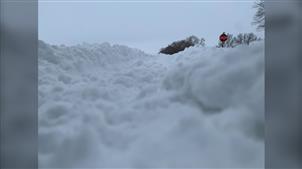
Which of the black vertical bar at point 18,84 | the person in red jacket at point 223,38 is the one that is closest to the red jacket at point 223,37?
the person in red jacket at point 223,38

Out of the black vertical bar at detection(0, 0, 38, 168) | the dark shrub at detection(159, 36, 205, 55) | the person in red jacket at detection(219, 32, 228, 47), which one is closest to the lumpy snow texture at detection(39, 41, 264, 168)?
the black vertical bar at detection(0, 0, 38, 168)

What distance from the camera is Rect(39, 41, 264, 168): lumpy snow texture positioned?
1.42 m

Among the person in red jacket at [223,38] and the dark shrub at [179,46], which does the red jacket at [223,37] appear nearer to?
the person in red jacket at [223,38]

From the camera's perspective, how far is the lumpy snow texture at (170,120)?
142 centimetres

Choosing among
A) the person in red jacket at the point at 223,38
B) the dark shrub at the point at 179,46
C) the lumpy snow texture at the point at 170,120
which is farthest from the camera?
the dark shrub at the point at 179,46

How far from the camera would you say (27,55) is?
4.29 ft

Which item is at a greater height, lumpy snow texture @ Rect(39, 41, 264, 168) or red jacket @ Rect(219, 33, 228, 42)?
red jacket @ Rect(219, 33, 228, 42)

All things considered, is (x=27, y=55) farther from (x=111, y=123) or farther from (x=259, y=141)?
(x=259, y=141)

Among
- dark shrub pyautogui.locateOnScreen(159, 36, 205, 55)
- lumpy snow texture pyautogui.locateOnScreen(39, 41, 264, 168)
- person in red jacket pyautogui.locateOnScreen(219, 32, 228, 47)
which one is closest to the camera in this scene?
lumpy snow texture pyautogui.locateOnScreen(39, 41, 264, 168)

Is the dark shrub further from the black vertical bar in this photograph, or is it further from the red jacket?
the black vertical bar

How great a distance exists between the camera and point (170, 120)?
1675 mm

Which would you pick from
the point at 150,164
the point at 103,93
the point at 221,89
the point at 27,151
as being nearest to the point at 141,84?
the point at 103,93

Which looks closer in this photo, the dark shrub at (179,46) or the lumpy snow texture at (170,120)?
the lumpy snow texture at (170,120)

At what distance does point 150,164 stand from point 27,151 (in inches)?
20.6
